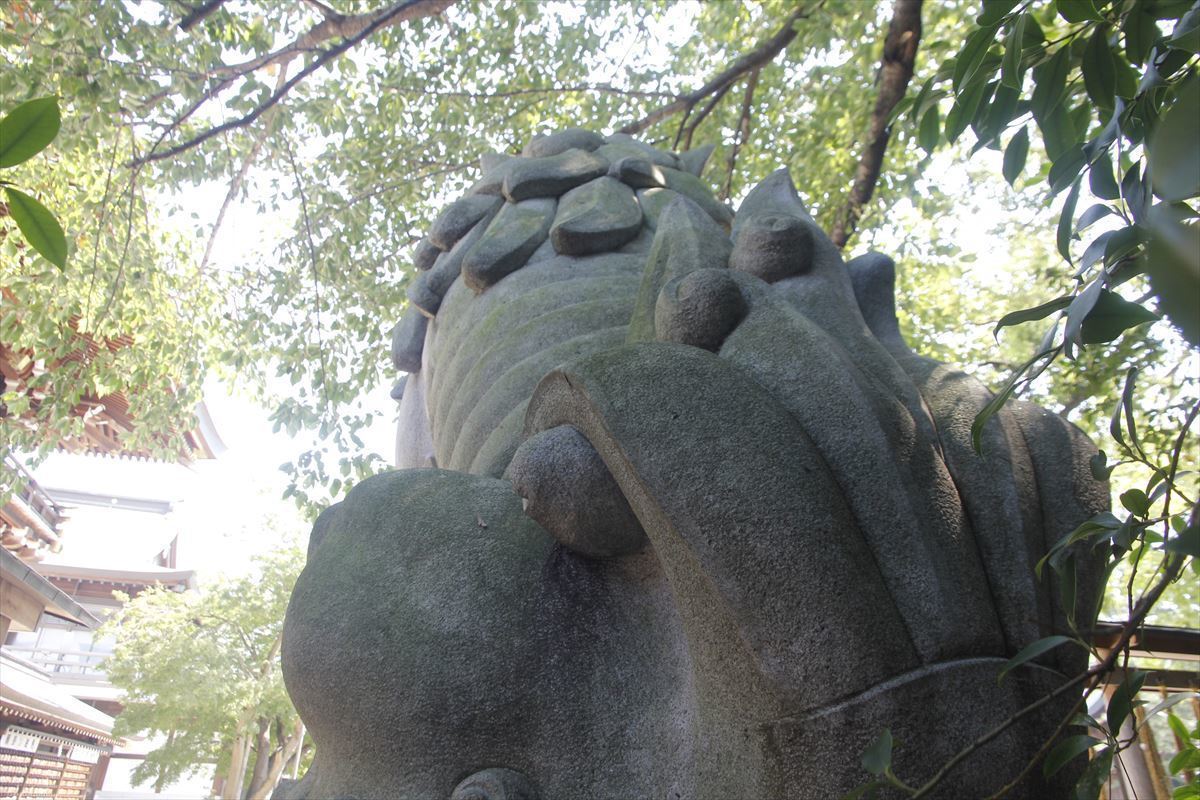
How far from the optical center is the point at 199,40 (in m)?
3.88

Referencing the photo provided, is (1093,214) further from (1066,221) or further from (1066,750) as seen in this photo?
(1066,750)

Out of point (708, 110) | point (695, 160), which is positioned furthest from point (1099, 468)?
point (708, 110)

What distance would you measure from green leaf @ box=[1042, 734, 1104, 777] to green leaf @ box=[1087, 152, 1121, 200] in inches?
25.6

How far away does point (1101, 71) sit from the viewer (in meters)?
1.00

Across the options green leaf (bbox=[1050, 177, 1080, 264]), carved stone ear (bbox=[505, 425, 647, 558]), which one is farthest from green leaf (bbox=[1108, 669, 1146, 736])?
carved stone ear (bbox=[505, 425, 647, 558])

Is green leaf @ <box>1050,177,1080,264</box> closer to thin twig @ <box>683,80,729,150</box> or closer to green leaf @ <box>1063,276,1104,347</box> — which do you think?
Result: green leaf @ <box>1063,276,1104,347</box>

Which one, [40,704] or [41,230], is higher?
[40,704]

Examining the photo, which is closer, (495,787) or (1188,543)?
(1188,543)

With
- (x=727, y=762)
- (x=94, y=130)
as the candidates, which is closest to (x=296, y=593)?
(x=727, y=762)

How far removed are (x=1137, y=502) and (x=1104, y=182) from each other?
1.34 ft

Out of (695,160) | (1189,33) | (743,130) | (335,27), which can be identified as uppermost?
(743,130)

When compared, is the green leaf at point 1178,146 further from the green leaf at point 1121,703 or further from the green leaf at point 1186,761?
the green leaf at point 1186,761

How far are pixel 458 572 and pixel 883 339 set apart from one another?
82 centimetres

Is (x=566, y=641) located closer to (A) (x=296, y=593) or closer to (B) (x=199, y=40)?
(A) (x=296, y=593)
